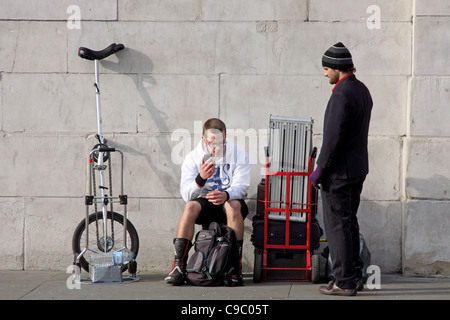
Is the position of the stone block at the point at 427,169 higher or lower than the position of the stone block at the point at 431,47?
lower

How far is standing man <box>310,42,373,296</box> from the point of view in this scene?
5.79 m

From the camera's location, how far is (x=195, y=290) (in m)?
6.27

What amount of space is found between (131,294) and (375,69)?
3.11 meters

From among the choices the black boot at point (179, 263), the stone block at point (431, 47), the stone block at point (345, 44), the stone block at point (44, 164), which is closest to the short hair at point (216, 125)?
the stone block at point (345, 44)

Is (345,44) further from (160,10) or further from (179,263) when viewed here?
(179,263)

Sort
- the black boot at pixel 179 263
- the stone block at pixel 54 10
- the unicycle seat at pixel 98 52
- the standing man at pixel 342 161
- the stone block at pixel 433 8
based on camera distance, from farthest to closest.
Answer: the stone block at pixel 54 10 < the unicycle seat at pixel 98 52 < the stone block at pixel 433 8 < the black boot at pixel 179 263 < the standing man at pixel 342 161

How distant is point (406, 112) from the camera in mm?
7023

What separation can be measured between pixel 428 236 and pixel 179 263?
2315 millimetres

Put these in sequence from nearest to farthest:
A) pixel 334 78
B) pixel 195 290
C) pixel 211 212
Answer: pixel 334 78 → pixel 195 290 → pixel 211 212

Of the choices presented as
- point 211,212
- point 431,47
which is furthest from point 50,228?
point 431,47

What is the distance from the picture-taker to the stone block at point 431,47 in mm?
6816

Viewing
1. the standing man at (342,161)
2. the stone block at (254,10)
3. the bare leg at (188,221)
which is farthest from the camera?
the stone block at (254,10)

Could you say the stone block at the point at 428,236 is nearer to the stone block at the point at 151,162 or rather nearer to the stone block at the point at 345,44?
the stone block at the point at 345,44

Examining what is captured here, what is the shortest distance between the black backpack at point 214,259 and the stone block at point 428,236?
1692 millimetres
